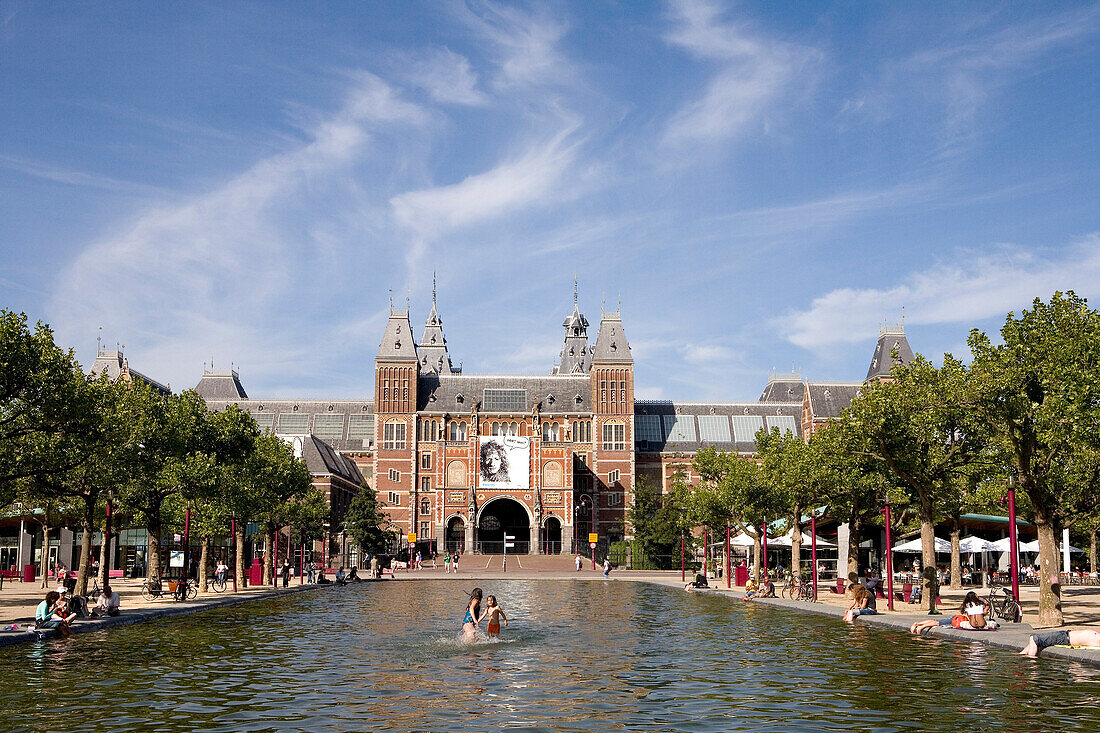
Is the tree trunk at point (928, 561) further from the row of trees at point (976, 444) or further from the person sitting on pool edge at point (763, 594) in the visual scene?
the person sitting on pool edge at point (763, 594)

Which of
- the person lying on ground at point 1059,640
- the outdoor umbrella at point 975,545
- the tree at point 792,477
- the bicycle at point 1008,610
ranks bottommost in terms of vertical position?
the bicycle at point 1008,610

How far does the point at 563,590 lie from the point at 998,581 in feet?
75.5

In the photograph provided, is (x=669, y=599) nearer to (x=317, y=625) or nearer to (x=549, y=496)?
(x=317, y=625)

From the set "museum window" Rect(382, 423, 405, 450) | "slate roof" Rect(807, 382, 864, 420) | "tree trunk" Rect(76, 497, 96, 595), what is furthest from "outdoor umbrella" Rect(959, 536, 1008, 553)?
"museum window" Rect(382, 423, 405, 450)

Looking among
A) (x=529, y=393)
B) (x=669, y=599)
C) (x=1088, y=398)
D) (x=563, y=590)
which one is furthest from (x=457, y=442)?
(x=1088, y=398)

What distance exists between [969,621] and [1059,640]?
4.96 m

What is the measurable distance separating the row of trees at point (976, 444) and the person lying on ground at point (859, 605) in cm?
295

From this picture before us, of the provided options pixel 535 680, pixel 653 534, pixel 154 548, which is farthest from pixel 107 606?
pixel 653 534

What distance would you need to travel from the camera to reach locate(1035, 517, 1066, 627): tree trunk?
27078 mm

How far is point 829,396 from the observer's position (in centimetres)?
11488

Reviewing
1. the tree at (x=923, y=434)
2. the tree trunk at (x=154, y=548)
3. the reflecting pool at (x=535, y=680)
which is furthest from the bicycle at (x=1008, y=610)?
the tree trunk at (x=154, y=548)

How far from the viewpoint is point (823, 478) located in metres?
44.1

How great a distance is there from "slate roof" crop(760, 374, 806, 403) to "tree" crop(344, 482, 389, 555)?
2241 inches

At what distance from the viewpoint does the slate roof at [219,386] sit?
124500mm
